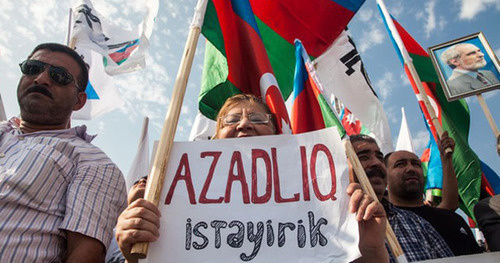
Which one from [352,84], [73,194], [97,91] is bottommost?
[73,194]

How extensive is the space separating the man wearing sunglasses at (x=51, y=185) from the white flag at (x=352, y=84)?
2.63m

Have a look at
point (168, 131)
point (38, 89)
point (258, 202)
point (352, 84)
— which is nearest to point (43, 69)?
point (38, 89)

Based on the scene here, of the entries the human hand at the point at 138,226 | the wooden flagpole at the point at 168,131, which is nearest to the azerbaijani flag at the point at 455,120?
the wooden flagpole at the point at 168,131

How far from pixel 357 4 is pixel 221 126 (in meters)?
2.33

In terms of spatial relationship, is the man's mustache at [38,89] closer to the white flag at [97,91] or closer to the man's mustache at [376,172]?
the man's mustache at [376,172]

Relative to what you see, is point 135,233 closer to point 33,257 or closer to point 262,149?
point 33,257

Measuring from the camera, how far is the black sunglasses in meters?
2.26

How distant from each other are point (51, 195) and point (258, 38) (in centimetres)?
204

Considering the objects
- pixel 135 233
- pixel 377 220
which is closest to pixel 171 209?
pixel 135 233

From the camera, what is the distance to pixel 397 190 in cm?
365

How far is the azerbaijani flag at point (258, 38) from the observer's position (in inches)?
121

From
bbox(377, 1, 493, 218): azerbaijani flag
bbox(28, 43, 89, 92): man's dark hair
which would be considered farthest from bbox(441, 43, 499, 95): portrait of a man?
bbox(28, 43, 89, 92): man's dark hair

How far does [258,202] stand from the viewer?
165cm

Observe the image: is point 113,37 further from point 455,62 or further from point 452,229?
point 452,229
